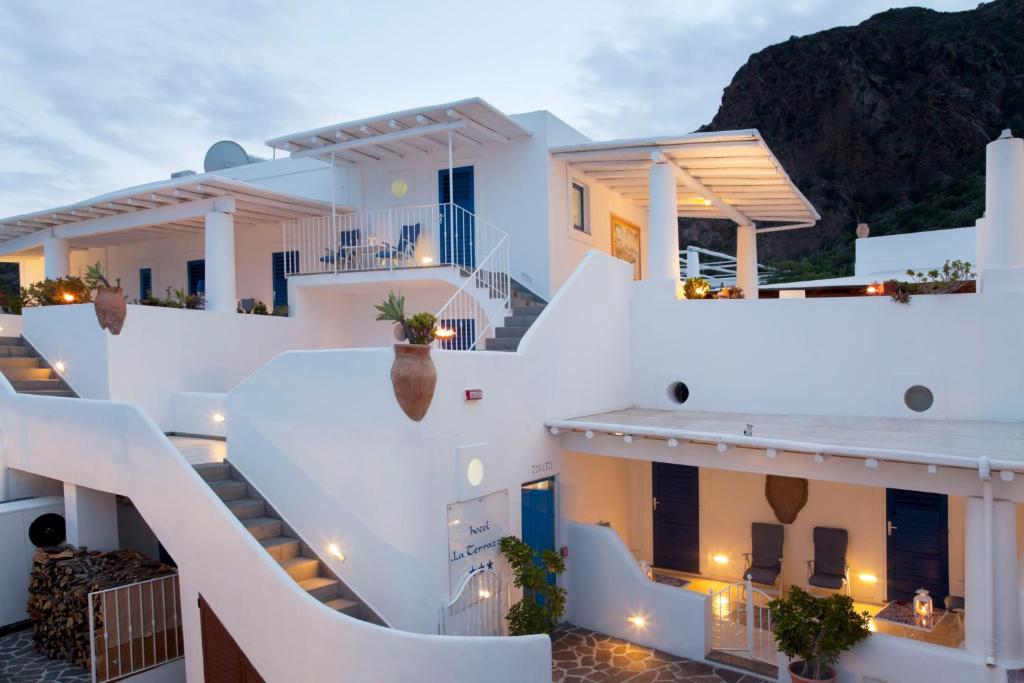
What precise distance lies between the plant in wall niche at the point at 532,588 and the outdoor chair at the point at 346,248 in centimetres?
737

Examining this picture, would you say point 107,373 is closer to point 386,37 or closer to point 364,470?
point 364,470

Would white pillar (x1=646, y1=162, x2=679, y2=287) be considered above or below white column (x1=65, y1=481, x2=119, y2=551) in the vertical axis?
above

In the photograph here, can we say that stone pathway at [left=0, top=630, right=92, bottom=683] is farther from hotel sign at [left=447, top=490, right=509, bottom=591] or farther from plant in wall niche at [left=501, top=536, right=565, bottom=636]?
plant in wall niche at [left=501, top=536, right=565, bottom=636]

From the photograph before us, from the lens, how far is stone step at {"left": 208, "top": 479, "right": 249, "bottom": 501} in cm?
882

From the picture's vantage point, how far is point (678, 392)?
1148 centimetres

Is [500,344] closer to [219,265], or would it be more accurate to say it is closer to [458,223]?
[458,223]

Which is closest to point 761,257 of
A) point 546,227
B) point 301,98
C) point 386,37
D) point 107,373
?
point 386,37

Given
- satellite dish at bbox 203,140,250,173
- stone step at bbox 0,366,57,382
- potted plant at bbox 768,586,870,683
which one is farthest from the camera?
satellite dish at bbox 203,140,250,173

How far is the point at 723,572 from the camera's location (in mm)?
11789

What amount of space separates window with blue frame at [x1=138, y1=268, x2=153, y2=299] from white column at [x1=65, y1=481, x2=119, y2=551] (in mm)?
9341

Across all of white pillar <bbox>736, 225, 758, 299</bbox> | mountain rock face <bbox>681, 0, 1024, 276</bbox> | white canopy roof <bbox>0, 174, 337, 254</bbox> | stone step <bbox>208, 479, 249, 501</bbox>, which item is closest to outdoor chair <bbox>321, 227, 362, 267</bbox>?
white canopy roof <bbox>0, 174, 337, 254</bbox>

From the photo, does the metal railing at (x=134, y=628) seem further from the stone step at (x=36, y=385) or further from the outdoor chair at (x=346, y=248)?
the outdoor chair at (x=346, y=248)

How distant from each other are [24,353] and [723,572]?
524 inches

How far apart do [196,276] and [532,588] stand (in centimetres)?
1327
